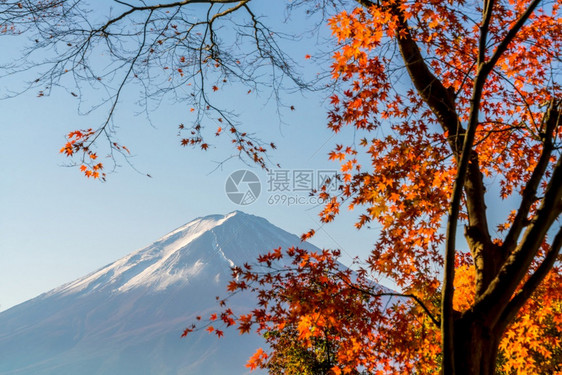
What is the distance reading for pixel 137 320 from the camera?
5428 inches

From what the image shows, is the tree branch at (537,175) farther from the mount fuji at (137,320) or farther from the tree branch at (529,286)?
the mount fuji at (137,320)

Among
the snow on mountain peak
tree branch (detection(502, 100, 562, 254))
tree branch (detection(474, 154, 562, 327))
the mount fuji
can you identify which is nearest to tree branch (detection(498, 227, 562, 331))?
tree branch (detection(474, 154, 562, 327))

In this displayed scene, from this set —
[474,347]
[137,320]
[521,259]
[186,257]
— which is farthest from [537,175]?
[186,257]

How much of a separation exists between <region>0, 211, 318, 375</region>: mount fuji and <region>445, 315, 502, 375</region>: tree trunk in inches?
5068

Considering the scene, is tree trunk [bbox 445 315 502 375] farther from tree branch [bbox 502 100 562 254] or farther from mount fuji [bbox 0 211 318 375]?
mount fuji [bbox 0 211 318 375]

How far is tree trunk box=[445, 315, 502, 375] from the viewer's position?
2.73m

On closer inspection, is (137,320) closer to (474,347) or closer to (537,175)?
(474,347)

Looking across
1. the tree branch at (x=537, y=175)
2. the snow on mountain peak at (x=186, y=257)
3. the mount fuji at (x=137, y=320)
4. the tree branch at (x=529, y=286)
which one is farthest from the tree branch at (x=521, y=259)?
the snow on mountain peak at (x=186, y=257)

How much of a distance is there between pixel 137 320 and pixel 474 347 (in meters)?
152

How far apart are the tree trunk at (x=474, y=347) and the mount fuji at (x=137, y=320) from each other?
12873 cm

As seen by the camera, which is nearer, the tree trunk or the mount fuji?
the tree trunk

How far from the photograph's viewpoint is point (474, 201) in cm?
390

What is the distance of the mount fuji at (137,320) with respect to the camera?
4678 inches

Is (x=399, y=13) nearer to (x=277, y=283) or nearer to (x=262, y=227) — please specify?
(x=277, y=283)
